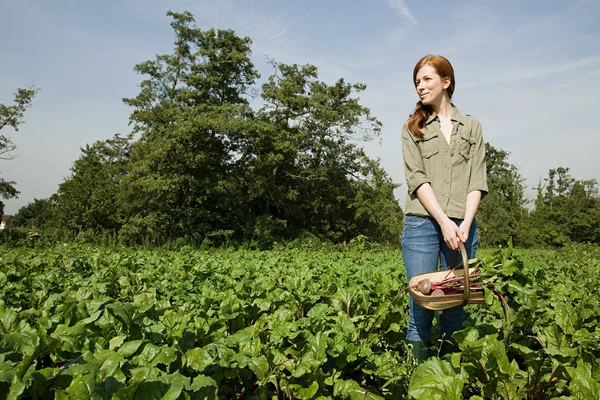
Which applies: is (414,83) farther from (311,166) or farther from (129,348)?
(311,166)

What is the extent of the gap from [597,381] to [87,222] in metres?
28.2

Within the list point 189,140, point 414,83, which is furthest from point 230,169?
point 414,83

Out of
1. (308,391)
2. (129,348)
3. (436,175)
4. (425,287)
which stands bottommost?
(308,391)

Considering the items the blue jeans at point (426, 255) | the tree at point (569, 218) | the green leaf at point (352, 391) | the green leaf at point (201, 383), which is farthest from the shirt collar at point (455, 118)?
the tree at point (569, 218)

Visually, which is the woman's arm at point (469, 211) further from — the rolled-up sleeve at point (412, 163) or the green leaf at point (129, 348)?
the green leaf at point (129, 348)

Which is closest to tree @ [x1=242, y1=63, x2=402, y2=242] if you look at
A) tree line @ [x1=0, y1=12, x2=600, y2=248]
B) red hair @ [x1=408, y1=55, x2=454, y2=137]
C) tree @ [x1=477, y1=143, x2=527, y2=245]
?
tree line @ [x1=0, y1=12, x2=600, y2=248]

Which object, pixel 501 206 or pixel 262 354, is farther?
pixel 501 206

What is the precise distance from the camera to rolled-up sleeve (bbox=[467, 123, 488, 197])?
2.78 m

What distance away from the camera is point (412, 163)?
2.83m

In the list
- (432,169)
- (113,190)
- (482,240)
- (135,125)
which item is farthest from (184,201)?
(482,240)

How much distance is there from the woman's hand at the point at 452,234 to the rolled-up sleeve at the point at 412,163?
33 centimetres

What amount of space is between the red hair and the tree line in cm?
1639

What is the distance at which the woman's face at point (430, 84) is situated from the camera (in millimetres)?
2779

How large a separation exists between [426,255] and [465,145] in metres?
0.75
